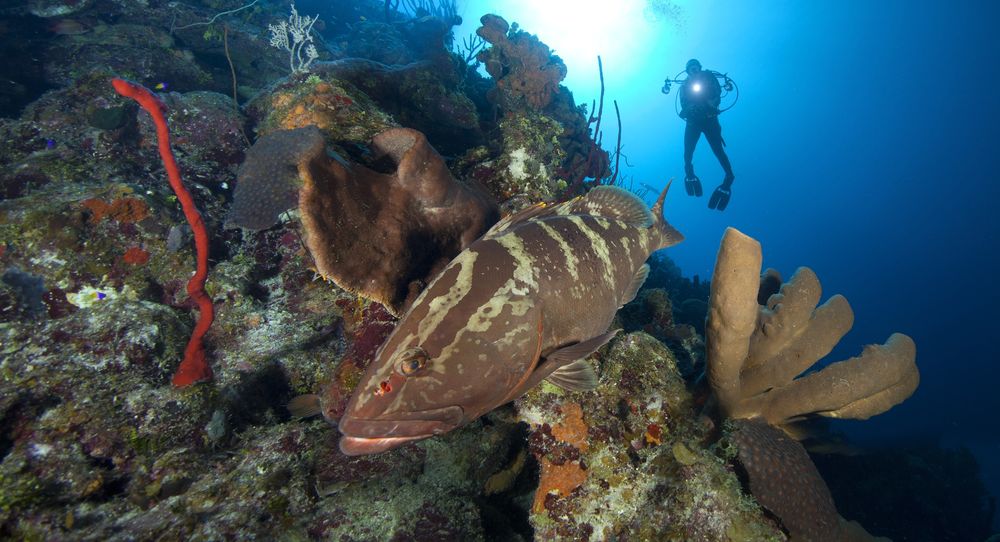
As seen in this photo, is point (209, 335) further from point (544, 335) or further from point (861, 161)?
point (861, 161)

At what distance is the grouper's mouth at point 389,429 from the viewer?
6.47 feet

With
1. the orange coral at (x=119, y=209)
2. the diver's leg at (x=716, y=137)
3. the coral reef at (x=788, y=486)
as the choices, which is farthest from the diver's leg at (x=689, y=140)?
the orange coral at (x=119, y=209)

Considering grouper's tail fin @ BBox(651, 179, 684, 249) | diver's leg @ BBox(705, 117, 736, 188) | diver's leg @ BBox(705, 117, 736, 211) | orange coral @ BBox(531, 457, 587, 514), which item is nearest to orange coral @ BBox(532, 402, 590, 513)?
orange coral @ BBox(531, 457, 587, 514)

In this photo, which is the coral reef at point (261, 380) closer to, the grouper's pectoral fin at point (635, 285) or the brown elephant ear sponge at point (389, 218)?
the brown elephant ear sponge at point (389, 218)

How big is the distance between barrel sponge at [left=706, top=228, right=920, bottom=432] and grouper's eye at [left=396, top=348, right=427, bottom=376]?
9.12 ft

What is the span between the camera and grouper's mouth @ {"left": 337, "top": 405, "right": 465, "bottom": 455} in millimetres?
1973

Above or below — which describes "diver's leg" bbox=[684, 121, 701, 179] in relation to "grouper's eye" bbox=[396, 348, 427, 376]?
above

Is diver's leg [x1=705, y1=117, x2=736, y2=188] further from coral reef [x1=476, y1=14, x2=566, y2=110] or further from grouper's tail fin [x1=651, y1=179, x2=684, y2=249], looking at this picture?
grouper's tail fin [x1=651, y1=179, x2=684, y2=249]

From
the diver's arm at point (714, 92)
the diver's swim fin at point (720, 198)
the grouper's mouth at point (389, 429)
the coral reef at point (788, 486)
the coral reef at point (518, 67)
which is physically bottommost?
the grouper's mouth at point (389, 429)

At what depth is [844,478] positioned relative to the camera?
9.91m

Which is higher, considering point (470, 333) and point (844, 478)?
point (844, 478)

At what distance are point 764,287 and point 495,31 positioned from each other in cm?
841

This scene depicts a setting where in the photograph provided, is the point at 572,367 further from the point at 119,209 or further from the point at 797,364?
the point at 119,209

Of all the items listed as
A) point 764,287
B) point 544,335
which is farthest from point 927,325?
point 544,335
